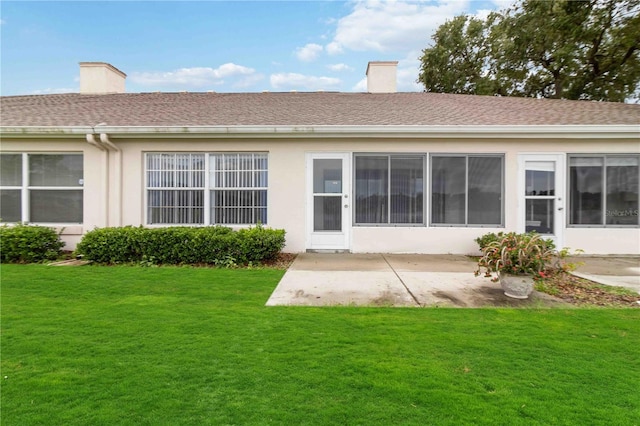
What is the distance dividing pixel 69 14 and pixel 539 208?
633 inches

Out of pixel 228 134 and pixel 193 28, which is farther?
pixel 193 28

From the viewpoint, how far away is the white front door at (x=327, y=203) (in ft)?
26.3

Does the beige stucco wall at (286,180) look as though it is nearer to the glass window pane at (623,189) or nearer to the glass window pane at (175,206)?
the glass window pane at (175,206)

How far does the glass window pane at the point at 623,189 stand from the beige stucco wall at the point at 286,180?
2.21 m

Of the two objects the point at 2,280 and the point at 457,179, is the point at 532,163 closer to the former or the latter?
the point at 457,179

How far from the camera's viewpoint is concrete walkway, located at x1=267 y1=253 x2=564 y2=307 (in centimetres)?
440

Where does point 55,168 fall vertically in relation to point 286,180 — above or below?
above

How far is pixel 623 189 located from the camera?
25.4 feet

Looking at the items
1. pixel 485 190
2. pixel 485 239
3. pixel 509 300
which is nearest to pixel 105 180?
pixel 509 300

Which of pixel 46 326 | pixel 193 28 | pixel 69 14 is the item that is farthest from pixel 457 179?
pixel 69 14

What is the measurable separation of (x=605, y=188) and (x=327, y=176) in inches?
265

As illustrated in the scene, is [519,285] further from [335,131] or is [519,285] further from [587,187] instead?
[587,187]

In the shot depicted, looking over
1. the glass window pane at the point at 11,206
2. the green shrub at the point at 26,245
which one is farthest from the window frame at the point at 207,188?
the glass window pane at the point at 11,206

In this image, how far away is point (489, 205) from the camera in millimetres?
7922
